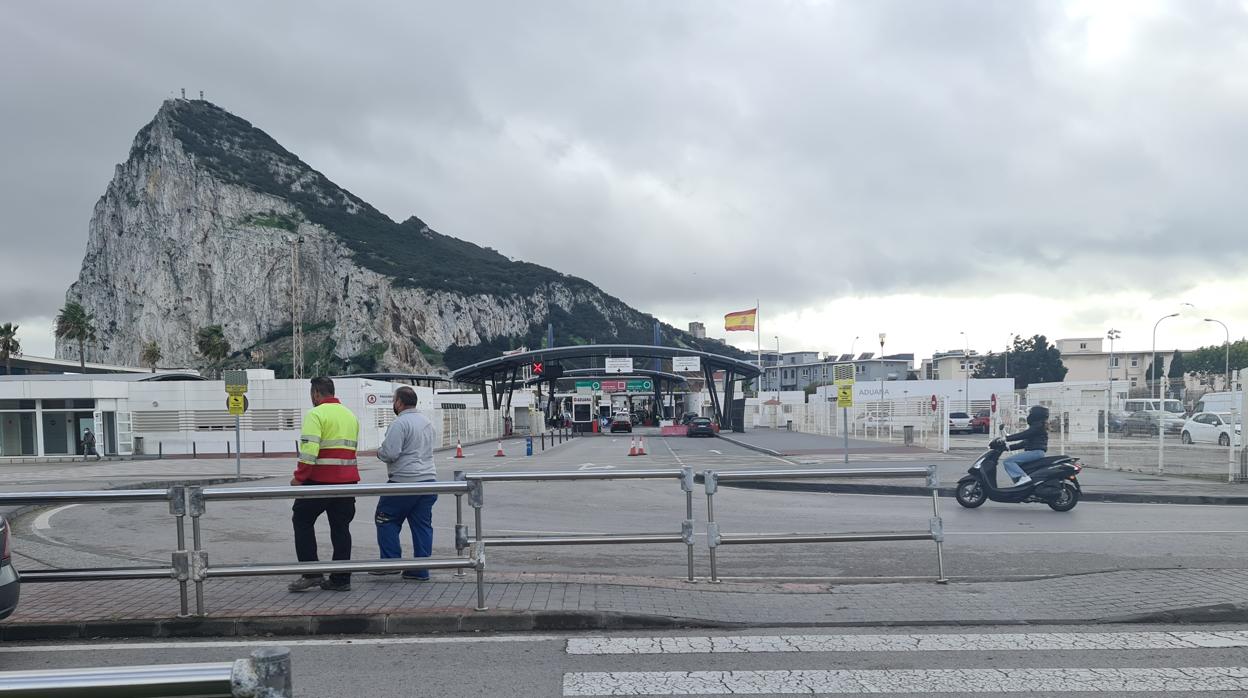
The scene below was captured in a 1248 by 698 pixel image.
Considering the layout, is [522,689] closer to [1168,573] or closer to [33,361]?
[1168,573]

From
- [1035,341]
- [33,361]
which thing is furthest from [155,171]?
[1035,341]

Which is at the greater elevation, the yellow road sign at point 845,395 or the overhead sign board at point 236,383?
the overhead sign board at point 236,383

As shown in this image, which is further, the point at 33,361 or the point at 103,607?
the point at 33,361

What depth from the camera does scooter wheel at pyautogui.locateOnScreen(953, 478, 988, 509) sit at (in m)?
14.1

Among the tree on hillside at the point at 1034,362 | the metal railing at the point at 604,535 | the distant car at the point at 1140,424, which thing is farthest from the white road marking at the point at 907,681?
the tree on hillside at the point at 1034,362

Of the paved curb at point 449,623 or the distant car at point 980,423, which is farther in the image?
the distant car at point 980,423

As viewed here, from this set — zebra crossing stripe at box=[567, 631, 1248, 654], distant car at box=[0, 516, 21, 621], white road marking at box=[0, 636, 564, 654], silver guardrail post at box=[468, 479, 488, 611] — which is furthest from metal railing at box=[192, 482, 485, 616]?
zebra crossing stripe at box=[567, 631, 1248, 654]

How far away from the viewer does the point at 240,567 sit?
6602mm

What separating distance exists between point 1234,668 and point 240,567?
6.84 m

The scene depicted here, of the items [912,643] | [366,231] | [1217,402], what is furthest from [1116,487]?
[366,231]

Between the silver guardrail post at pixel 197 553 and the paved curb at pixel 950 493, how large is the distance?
9079 millimetres

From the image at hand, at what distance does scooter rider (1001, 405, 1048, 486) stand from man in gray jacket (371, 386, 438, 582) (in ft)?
33.1

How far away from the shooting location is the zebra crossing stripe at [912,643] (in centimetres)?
564

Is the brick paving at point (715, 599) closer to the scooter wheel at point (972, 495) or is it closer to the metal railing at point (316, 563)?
the metal railing at point (316, 563)
